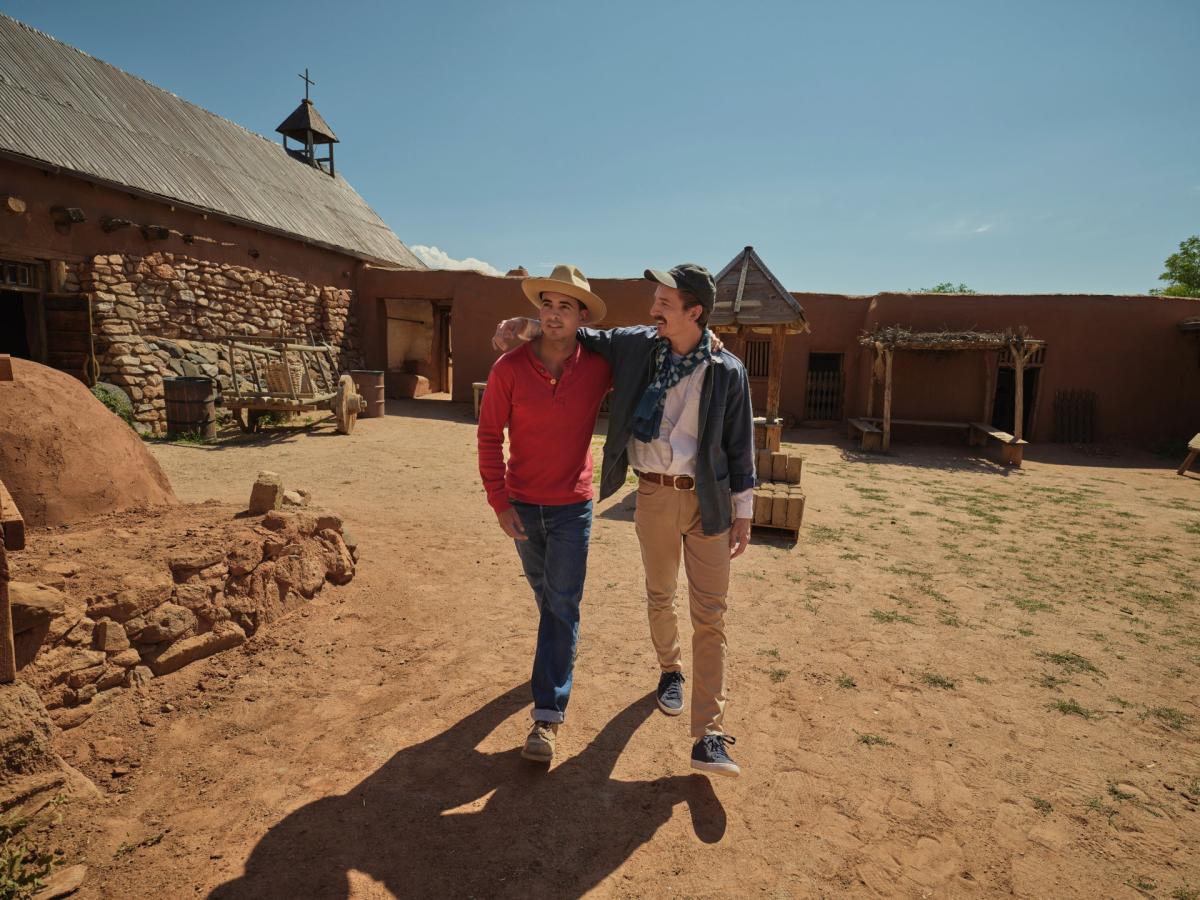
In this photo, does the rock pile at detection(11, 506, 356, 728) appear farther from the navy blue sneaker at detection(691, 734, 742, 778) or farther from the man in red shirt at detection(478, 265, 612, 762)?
the navy blue sneaker at detection(691, 734, 742, 778)

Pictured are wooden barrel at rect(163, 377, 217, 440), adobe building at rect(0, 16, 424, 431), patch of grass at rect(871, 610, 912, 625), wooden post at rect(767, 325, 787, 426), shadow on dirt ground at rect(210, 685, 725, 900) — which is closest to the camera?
shadow on dirt ground at rect(210, 685, 725, 900)

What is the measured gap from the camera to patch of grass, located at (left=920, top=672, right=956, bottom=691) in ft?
10.8

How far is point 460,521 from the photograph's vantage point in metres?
6.00

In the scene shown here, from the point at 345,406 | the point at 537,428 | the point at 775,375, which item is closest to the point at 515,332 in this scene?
the point at 537,428

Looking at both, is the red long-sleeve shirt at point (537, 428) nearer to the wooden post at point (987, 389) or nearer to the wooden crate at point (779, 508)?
the wooden crate at point (779, 508)

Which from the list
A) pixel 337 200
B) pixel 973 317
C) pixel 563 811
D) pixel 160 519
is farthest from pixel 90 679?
pixel 337 200

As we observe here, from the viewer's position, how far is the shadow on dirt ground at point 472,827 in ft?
6.34

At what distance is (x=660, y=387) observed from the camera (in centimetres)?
253

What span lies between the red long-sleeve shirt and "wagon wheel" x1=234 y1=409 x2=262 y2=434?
9475 mm

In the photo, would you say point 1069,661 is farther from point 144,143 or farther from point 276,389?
point 144,143

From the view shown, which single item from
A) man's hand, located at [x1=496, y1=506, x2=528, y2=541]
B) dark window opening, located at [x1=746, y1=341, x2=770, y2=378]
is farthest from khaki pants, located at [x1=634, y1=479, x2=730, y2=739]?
dark window opening, located at [x1=746, y1=341, x2=770, y2=378]

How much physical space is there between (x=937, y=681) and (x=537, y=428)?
2.58m

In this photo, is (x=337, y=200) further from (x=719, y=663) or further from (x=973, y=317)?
(x=719, y=663)

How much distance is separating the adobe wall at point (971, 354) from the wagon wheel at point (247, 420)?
4.99m
